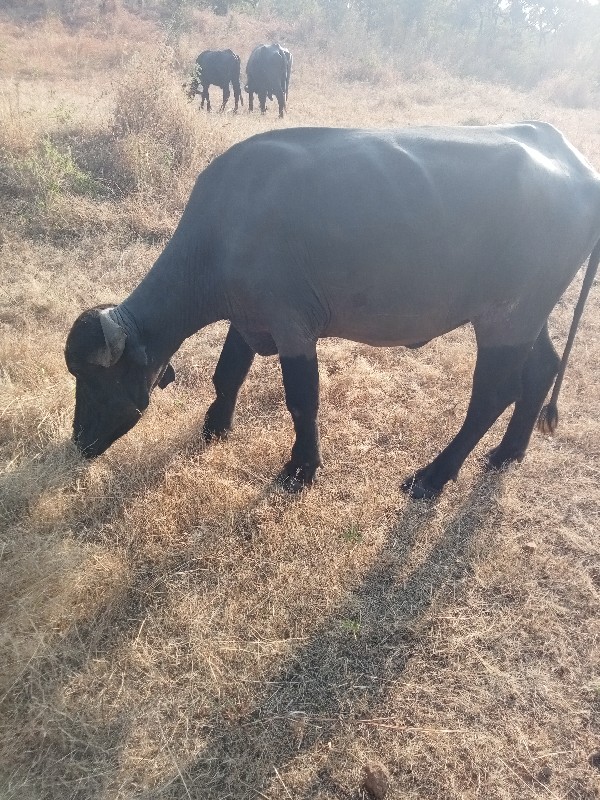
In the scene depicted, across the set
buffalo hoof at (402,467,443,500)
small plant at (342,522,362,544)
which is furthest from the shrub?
small plant at (342,522,362,544)

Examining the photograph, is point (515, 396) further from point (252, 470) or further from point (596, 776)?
point (596, 776)

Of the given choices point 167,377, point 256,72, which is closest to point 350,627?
point 167,377

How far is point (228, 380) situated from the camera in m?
4.16

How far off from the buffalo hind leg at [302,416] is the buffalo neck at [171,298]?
0.65 m

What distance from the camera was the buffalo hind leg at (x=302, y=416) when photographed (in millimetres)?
→ 3539

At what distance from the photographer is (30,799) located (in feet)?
7.13

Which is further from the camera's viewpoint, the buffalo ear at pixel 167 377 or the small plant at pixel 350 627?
the buffalo ear at pixel 167 377

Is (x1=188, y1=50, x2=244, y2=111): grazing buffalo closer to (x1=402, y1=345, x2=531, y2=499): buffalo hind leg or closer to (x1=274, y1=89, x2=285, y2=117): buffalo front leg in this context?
(x1=274, y1=89, x2=285, y2=117): buffalo front leg

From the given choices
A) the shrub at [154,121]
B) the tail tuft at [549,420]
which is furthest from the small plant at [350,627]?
the shrub at [154,121]

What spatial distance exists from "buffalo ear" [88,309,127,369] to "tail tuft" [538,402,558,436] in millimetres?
2933

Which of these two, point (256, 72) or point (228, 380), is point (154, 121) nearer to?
point (228, 380)

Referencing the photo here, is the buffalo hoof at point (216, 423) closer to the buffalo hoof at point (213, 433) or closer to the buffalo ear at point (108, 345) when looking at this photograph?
the buffalo hoof at point (213, 433)

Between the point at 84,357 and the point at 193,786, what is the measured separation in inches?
85.3

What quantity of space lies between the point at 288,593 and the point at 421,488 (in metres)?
1.26
